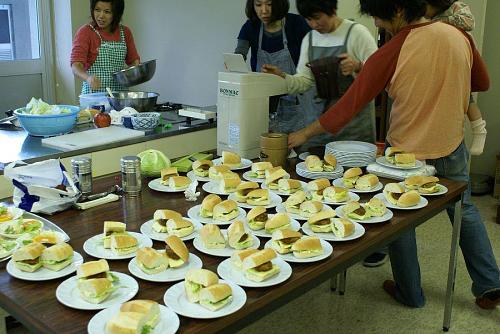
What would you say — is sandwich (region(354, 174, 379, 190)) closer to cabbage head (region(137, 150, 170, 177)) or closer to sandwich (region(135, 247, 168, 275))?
cabbage head (region(137, 150, 170, 177))

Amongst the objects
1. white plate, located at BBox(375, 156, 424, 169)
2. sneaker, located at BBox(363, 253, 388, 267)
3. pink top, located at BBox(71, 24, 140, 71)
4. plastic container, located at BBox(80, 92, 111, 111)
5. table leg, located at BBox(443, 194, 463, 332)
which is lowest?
sneaker, located at BBox(363, 253, 388, 267)

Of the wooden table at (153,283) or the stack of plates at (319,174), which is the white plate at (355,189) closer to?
the stack of plates at (319,174)

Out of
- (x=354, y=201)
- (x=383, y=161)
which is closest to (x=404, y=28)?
(x=383, y=161)

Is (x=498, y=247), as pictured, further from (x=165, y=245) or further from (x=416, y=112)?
(x=165, y=245)

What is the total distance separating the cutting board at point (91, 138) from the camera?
250 centimetres

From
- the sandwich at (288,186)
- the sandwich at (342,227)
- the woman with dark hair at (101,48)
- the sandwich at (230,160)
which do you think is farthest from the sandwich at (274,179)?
the woman with dark hair at (101,48)

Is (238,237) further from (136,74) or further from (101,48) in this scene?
(101,48)

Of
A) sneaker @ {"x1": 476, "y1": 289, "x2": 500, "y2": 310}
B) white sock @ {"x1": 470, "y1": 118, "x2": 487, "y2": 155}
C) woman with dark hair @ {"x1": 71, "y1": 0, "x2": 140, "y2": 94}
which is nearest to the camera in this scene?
white sock @ {"x1": 470, "y1": 118, "x2": 487, "y2": 155}

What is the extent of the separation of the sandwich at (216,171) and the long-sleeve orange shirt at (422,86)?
0.48 m

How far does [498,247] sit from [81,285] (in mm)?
2898

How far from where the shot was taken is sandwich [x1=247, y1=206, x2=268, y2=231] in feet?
5.01

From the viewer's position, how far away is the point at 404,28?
6.92ft

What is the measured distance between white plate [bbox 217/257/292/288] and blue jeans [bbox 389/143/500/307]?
118 cm

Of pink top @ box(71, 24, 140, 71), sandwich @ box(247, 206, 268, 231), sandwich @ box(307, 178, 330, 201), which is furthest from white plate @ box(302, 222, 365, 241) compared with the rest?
pink top @ box(71, 24, 140, 71)
